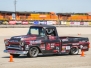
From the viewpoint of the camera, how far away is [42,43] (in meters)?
18.3

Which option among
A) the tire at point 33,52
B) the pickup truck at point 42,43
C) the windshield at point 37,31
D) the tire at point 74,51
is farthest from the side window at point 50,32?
the tire at point 74,51

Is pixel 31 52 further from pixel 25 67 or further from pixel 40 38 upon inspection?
pixel 25 67

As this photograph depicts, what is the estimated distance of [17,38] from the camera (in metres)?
17.9

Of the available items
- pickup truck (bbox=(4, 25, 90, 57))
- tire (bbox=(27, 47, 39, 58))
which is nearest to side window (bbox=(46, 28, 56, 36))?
pickup truck (bbox=(4, 25, 90, 57))

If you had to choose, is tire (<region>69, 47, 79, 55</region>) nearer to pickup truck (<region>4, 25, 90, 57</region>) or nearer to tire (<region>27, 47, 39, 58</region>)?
pickup truck (<region>4, 25, 90, 57</region>)

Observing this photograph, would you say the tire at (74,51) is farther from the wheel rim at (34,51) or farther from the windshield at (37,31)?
the wheel rim at (34,51)

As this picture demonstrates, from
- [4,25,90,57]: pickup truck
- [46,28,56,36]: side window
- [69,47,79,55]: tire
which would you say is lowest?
[69,47,79,55]: tire

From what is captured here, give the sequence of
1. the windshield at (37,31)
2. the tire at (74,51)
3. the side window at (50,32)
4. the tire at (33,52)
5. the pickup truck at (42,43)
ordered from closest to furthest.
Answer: the pickup truck at (42,43) → the tire at (33,52) → the windshield at (37,31) → the side window at (50,32) → the tire at (74,51)

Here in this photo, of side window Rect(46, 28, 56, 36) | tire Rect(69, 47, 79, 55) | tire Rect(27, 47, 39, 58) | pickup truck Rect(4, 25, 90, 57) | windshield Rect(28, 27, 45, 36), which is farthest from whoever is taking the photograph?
tire Rect(69, 47, 79, 55)

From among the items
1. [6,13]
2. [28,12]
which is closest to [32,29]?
[6,13]

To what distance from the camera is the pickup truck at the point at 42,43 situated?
58.0 feet

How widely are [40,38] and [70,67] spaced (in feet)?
17.1

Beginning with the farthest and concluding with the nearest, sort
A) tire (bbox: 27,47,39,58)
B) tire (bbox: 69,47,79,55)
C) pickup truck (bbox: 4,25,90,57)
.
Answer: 1. tire (bbox: 69,47,79,55)
2. tire (bbox: 27,47,39,58)
3. pickup truck (bbox: 4,25,90,57)

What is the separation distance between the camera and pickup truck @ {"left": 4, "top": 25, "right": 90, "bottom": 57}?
17.7 meters
